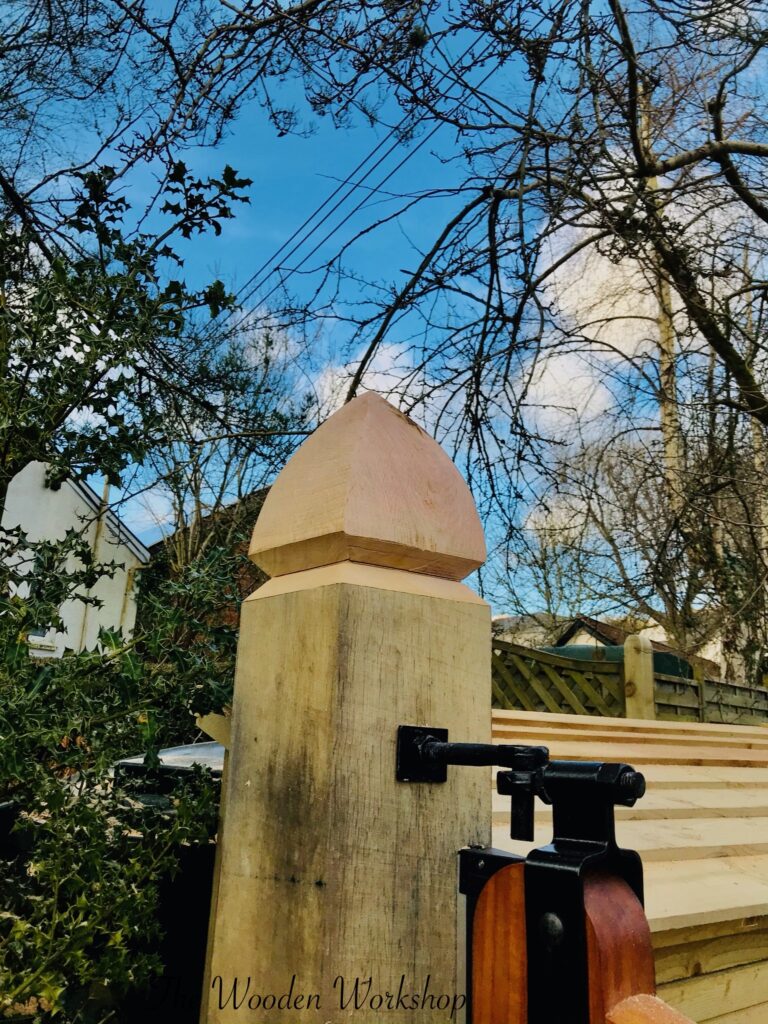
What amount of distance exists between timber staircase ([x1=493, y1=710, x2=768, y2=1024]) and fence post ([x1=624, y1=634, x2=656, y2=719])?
2.14 meters

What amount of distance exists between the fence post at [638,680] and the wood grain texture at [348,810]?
18.4 feet

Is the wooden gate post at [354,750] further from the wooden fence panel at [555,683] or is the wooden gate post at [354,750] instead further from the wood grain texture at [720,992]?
the wooden fence panel at [555,683]

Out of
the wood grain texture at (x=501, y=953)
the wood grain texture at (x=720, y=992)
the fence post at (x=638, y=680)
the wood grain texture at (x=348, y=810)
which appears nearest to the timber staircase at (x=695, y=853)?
the wood grain texture at (x=720, y=992)

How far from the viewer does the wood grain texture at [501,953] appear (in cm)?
82

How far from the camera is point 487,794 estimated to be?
4.31 ft

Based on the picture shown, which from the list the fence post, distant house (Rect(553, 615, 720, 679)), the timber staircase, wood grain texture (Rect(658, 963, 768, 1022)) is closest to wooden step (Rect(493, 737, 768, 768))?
the timber staircase

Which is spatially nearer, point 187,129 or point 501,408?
point 187,129

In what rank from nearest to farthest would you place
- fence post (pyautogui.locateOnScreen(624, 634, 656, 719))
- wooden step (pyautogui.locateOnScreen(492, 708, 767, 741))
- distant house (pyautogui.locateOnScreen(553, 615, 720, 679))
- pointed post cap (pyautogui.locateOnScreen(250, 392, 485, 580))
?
pointed post cap (pyautogui.locateOnScreen(250, 392, 485, 580))
wooden step (pyautogui.locateOnScreen(492, 708, 767, 741))
distant house (pyautogui.locateOnScreen(553, 615, 720, 679))
fence post (pyautogui.locateOnScreen(624, 634, 656, 719))

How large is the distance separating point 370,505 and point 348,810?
1.61 feet

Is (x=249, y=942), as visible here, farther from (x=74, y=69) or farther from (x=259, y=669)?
(x=74, y=69)

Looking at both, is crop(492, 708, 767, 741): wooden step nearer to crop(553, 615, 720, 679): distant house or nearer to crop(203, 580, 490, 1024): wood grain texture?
crop(553, 615, 720, 679): distant house

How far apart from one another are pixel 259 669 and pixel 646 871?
1435mm

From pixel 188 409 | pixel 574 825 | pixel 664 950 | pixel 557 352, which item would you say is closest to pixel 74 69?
pixel 188 409

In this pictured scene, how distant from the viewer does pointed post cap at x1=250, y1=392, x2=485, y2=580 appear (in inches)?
51.7
